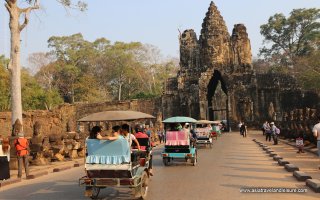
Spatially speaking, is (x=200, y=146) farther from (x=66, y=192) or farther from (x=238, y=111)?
(x=238, y=111)

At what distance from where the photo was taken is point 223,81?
2045 inches

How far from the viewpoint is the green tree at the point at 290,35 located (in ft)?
206

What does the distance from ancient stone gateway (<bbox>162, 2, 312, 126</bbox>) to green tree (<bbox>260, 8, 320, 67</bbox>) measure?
1312 cm

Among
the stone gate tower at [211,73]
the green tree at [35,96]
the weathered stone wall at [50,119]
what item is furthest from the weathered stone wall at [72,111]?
the green tree at [35,96]

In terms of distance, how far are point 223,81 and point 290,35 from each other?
70.9 feet

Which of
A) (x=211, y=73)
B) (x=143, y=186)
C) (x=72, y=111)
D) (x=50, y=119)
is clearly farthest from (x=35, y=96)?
(x=143, y=186)

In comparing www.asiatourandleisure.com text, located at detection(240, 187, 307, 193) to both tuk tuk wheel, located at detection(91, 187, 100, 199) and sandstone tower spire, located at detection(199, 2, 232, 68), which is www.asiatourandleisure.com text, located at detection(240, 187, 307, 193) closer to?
tuk tuk wheel, located at detection(91, 187, 100, 199)

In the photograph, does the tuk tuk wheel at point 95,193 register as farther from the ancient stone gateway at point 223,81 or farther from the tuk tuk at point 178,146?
the ancient stone gateway at point 223,81

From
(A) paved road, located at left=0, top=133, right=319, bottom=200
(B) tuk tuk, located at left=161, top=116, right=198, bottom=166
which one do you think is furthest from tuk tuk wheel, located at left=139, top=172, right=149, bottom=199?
(B) tuk tuk, located at left=161, top=116, right=198, bottom=166

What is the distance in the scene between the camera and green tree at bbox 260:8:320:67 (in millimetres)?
62781

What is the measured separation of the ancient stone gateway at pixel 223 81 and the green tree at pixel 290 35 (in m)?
13.1

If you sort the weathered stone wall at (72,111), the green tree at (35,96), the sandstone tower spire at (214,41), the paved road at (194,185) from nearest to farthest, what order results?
the paved road at (194,185)
the sandstone tower spire at (214,41)
the weathered stone wall at (72,111)
the green tree at (35,96)

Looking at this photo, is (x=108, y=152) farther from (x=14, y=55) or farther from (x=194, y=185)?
(x=14, y=55)

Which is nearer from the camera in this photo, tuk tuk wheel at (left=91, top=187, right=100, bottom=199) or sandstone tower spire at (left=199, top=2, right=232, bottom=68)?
tuk tuk wheel at (left=91, top=187, right=100, bottom=199)
